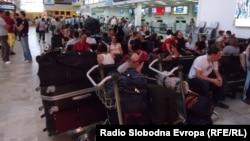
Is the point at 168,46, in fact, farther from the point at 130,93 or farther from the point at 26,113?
the point at 130,93

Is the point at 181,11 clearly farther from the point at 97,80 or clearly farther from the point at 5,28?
the point at 97,80

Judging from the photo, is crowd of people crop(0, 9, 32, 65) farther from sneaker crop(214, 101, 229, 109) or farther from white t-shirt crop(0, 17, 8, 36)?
sneaker crop(214, 101, 229, 109)

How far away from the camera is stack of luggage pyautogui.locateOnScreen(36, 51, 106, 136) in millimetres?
2650

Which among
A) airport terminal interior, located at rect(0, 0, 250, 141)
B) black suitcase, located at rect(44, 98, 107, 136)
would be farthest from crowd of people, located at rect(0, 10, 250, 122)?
black suitcase, located at rect(44, 98, 107, 136)

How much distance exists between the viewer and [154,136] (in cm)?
219

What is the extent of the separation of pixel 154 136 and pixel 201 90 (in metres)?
2.01

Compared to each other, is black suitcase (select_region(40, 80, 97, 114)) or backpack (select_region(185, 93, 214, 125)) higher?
black suitcase (select_region(40, 80, 97, 114))

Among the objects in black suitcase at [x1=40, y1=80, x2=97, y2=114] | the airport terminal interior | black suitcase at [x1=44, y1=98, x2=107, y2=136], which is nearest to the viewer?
black suitcase at [x1=40, y1=80, x2=97, y2=114]

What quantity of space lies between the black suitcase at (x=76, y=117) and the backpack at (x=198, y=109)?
3.71 feet

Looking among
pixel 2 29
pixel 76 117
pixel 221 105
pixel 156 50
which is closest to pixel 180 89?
pixel 76 117

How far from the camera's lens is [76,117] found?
113 inches

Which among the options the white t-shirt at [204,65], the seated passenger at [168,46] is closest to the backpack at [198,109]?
the white t-shirt at [204,65]

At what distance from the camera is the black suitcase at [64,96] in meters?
2.63

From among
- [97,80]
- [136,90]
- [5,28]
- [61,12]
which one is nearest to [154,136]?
[136,90]
